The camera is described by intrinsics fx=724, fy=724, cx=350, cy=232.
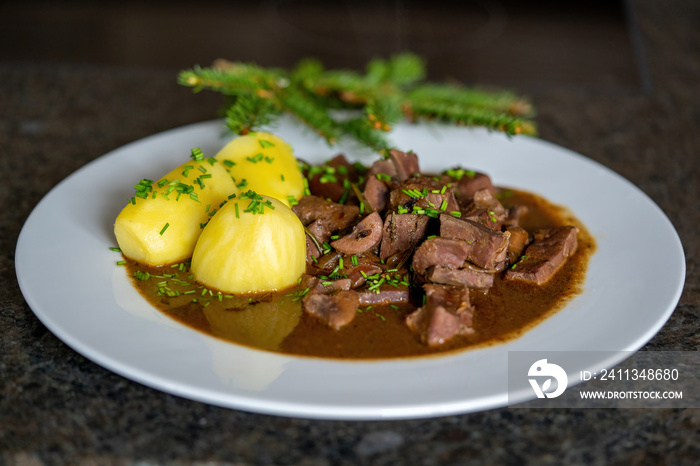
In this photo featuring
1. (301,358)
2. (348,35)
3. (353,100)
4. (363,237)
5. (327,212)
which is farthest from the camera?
(348,35)

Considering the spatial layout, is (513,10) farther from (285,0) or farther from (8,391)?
(8,391)

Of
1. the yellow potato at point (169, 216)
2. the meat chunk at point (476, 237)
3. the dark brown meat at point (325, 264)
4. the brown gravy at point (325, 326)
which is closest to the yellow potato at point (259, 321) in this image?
the brown gravy at point (325, 326)

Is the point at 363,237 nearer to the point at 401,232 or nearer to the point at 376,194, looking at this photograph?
the point at 401,232

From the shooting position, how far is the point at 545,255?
8.73ft

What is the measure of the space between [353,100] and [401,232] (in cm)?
139

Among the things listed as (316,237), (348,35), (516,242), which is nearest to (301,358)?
(316,237)

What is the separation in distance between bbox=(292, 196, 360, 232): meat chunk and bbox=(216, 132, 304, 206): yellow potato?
0.08 metres

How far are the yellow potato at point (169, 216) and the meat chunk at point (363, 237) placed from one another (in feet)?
1.57

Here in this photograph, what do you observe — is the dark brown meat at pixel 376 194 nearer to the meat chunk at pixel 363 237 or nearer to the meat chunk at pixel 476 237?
the meat chunk at pixel 363 237

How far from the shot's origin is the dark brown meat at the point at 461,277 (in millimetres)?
2432

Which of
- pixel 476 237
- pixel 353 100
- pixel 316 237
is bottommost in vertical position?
pixel 353 100

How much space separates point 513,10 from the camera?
23.0 ft

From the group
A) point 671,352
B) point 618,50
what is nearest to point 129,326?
point 671,352

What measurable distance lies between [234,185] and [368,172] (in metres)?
0.57
